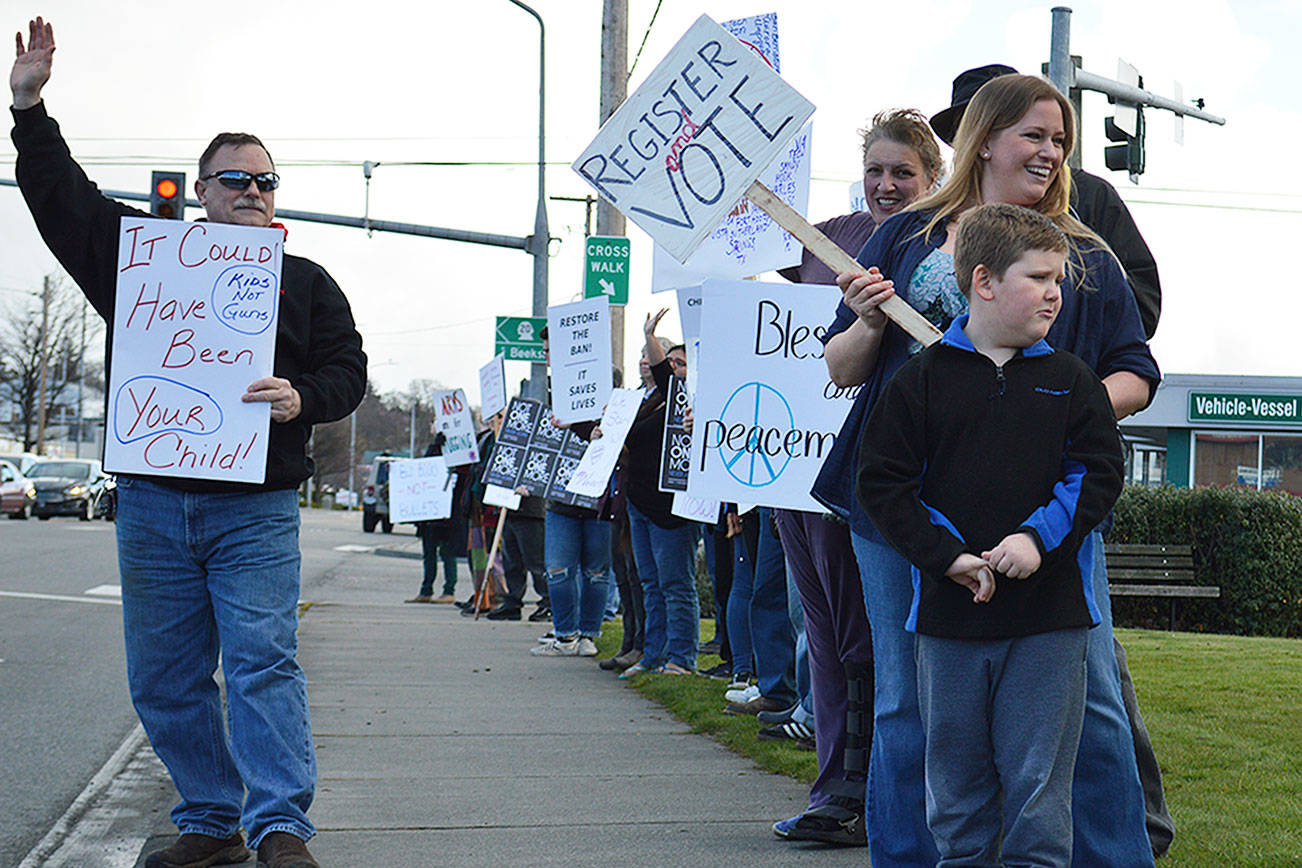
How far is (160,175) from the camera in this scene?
1278 centimetres

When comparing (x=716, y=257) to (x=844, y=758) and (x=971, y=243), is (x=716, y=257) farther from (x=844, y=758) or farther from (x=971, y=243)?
(x=971, y=243)

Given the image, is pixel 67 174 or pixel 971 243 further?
pixel 67 174

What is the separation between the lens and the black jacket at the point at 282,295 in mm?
4023

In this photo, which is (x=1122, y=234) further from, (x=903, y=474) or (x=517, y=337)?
(x=517, y=337)

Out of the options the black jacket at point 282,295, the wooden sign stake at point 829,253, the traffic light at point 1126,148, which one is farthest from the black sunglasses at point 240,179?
the traffic light at point 1126,148

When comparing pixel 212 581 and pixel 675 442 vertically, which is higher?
pixel 675 442

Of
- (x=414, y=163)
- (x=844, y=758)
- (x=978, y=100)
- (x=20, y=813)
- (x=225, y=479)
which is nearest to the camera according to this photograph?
(x=978, y=100)

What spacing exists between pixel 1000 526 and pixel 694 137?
1.64 metres

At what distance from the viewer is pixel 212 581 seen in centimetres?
402

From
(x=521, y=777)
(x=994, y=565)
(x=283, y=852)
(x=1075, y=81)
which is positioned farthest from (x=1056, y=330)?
(x=1075, y=81)

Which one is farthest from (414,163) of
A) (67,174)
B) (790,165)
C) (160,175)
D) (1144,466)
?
(67,174)

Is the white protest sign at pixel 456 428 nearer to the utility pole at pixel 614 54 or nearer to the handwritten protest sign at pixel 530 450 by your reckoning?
the utility pole at pixel 614 54

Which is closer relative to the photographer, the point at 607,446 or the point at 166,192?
the point at 607,446

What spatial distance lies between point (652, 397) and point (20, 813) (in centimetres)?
471
